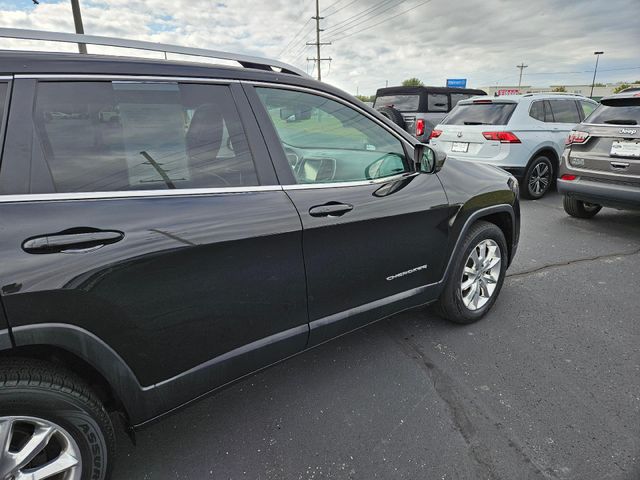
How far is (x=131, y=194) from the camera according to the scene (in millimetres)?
1550

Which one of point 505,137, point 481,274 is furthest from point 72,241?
point 505,137

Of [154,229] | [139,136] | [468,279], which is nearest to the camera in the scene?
[154,229]

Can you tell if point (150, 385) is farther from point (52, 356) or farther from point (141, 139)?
point (141, 139)

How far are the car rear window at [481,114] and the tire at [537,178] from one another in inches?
36.7

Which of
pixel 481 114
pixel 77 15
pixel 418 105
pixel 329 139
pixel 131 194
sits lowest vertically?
pixel 131 194

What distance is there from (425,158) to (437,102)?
9.67 m

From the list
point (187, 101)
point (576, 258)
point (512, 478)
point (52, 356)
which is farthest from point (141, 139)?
point (576, 258)

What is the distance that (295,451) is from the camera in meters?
1.98

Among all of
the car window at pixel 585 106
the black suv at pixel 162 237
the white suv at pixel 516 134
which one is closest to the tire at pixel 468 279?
the black suv at pixel 162 237

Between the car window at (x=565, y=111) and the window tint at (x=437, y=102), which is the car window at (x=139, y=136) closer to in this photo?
the car window at (x=565, y=111)

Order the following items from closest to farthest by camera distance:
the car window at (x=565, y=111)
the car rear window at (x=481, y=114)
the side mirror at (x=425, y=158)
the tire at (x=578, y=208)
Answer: the side mirror at (x=425, y=158) → the tire at (x=578, y=208) → the car rear window at (x=481, y=114) → the car window at (x=565, y=111)

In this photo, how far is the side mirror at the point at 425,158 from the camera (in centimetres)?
248

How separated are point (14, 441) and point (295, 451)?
3.81 ft

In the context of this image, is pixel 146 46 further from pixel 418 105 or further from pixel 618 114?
pixel 418 105
